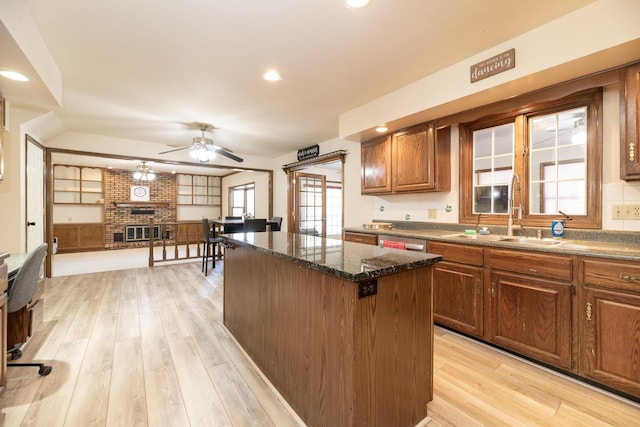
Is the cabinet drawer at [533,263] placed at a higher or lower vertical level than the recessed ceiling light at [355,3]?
lower

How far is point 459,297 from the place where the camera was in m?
2.42

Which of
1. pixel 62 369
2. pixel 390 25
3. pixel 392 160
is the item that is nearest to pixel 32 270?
pixel 62 369

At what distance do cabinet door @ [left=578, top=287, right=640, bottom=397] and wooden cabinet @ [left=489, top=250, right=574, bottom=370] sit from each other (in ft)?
0.30

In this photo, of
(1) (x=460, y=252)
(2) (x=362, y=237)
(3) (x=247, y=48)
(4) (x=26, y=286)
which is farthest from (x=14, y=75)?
(1) (x=460, y=252)

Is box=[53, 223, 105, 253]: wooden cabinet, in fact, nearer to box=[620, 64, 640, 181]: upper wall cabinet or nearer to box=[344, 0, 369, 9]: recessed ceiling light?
box=[344, 0, 369, 9]: recessed ceiling light

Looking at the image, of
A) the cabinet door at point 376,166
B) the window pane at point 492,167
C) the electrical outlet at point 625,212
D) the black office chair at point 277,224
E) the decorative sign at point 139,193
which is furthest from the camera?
the decorative sign at point 139,193

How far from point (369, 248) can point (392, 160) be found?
1.89 m

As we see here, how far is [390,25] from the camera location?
6.21 ft

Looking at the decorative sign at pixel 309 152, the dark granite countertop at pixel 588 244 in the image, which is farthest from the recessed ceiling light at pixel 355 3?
the decorative sign at pixel 309 152

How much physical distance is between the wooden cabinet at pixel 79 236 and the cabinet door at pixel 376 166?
813 cm

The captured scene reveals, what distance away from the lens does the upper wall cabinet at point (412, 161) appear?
293 centimetres

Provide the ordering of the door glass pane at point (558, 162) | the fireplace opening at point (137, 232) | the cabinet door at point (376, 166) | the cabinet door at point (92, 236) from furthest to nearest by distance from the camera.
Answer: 1. the fireplace opening at point (137, 232)
2. the cabinet door at point (92, 236)
3. the cabinet door at point (376, 166)
4. the door glass pane at point (558, 162)

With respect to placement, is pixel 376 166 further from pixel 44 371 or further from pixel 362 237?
pixel 44 371

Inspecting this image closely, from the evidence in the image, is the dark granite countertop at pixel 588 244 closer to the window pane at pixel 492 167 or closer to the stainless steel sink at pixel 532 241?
the stainless steel sink at pixel 532 241
